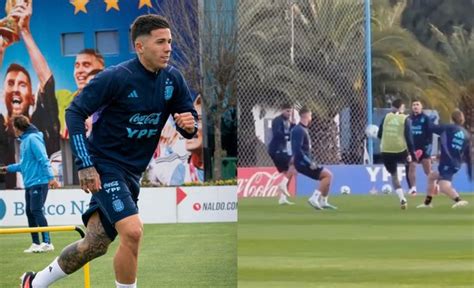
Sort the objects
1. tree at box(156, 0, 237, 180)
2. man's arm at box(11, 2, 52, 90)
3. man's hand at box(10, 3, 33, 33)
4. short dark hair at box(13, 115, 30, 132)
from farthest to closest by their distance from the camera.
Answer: man's arm at box(11, 2, 52, 90) → man's hand at box(10, 3, 33, 33) → tree at box(156, 0, 237, 180) → short dark hair at box(13, 115, 30, 132)

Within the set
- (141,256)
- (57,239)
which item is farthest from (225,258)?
(57,239)

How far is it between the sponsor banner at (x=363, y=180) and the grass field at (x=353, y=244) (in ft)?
0.20

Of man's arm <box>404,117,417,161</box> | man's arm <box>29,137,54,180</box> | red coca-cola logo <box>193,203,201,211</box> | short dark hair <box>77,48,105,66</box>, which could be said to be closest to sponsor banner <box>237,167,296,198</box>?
man's arm <box>404,117,417,161</box>

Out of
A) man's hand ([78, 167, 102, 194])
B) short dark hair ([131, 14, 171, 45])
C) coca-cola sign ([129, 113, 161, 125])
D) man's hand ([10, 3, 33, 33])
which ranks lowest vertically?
man's hand ([78, 167, 102, 194])

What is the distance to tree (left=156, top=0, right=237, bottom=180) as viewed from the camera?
34.9 ft

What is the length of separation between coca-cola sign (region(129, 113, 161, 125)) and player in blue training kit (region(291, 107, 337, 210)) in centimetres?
72

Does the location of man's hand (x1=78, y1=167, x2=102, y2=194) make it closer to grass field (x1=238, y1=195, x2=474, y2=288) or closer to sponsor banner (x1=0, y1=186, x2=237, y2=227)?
grass field (x1=238, y1=195, x2=474, y2=288)

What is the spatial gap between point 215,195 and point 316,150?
9.38m

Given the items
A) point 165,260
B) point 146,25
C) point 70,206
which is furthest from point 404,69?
point 70,206

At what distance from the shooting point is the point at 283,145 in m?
5.25

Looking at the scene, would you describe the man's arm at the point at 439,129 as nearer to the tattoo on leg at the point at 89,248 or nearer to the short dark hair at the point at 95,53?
the tattoo on leg at the point at 89,248

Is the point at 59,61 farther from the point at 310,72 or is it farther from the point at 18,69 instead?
the point at 310,72

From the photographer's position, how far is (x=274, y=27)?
17.4 feet

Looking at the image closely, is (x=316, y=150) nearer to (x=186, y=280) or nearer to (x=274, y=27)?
(x=274, y=27)
